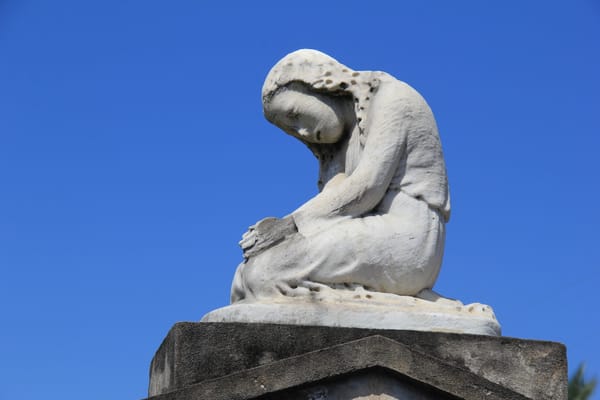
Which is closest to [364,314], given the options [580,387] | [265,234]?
[265,234]

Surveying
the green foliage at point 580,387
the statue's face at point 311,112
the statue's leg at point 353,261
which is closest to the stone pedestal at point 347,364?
the statue's leg at point 353,261

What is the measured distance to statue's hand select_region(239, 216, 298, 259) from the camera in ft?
34.4

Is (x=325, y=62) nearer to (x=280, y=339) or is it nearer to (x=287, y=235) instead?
(x=287, y=235)

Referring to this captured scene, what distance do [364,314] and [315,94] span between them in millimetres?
2231

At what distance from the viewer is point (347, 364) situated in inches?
363

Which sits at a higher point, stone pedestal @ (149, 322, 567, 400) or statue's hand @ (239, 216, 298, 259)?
statue's hand @ (239, 216, 298, 259)

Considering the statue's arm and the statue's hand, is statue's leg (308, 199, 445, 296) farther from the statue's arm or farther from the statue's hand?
the statue's hand

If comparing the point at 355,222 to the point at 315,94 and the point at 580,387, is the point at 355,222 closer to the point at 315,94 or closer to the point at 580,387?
the point at 315,94

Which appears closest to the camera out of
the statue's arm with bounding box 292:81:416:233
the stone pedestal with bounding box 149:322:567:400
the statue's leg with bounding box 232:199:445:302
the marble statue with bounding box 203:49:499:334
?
the stone pedestal with bounding box 149:322:567:400

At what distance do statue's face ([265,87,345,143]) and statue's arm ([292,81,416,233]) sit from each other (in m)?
0.41

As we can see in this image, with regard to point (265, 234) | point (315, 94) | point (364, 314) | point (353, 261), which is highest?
point (315, 94)

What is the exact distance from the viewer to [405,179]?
10891mm

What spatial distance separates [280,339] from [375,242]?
1.19 m

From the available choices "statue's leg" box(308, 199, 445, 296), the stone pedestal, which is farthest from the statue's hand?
the stone pedestal
